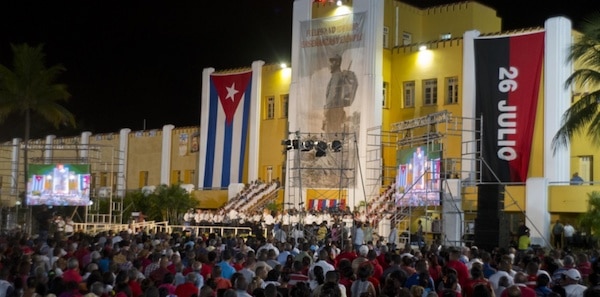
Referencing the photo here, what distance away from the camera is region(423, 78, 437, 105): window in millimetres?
35969

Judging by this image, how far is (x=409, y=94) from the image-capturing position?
37.2 m

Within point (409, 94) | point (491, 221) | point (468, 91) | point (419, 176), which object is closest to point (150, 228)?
point (419, 176)

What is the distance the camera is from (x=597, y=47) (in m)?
25.3

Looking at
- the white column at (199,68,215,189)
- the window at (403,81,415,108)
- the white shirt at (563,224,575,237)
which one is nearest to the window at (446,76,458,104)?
the window at (403,81,415,108)

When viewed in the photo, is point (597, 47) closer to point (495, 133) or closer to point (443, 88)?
point (495, 133)

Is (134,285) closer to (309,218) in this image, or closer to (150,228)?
(150,228)

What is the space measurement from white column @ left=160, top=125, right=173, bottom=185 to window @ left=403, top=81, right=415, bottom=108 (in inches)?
599

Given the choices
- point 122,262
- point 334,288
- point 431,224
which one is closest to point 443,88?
point 431,224

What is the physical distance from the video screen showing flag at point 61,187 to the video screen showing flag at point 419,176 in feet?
41.9

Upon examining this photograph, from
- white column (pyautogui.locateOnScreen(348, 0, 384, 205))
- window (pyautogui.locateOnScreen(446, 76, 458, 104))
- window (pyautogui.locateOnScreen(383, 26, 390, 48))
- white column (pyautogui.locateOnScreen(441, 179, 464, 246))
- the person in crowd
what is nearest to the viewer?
the person in crowd

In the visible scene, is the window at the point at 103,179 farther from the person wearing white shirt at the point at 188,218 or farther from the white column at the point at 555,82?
the white column at the point at 555,82

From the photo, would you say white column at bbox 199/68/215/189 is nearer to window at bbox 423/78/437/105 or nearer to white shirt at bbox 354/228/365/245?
window at bbox 423/78/437/105

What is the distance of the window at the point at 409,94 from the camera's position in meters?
36.9

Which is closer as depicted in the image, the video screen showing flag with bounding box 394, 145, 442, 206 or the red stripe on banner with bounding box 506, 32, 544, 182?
the video screen showing flag with bounding box 394, 145, 442, 206
